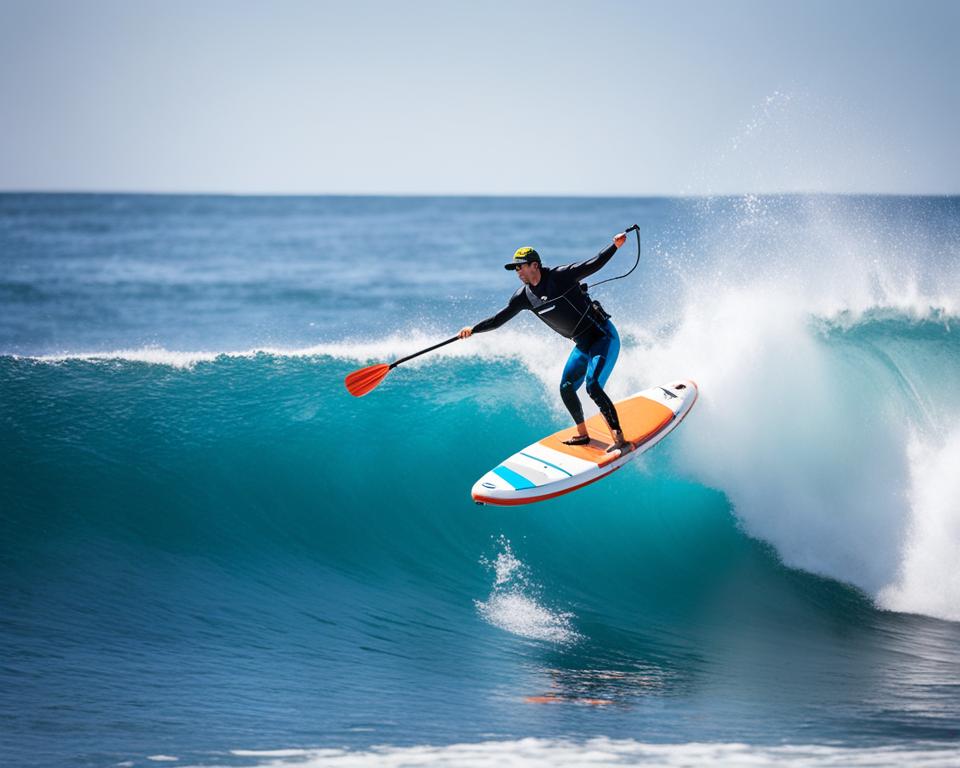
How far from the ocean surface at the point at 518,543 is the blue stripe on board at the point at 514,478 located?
1.18 meters

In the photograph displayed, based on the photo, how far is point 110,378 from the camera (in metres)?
11.5

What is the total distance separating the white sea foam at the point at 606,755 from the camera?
5.29 meters

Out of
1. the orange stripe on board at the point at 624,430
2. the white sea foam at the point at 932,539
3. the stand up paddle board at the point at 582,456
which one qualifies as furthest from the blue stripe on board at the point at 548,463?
the white sea foam at the point at 932,539

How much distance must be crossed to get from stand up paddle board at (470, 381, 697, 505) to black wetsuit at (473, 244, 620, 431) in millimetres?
331

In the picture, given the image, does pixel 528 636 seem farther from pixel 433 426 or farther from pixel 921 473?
pixel 921 473

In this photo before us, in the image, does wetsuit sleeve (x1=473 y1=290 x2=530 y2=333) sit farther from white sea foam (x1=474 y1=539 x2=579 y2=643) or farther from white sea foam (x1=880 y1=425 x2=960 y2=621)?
white sea foam (x1=880 y1=425 x2=960 y2=621)

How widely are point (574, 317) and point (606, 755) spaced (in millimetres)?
3087

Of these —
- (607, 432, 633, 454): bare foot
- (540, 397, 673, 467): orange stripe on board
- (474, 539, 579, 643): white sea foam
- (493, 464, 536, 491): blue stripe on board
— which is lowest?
(474, 539, 579, 643): white sea foam

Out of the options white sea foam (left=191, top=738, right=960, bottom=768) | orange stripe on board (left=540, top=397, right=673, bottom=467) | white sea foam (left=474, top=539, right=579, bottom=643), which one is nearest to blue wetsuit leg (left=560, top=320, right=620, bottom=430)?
orange stripe on board (left=540, top=397, right=673, bottom=467)

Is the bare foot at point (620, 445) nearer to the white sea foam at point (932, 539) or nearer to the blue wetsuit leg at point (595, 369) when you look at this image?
the blue wetsuit leg at point (595, 369)

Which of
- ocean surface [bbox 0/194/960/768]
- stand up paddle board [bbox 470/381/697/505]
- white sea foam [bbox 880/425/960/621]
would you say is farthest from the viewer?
white sea foam [bbox 880/425/960/621]

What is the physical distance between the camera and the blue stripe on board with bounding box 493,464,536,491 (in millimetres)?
7352

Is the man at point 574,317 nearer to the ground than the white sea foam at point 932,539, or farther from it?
farther from it

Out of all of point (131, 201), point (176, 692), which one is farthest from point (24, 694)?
point (131, 201)
